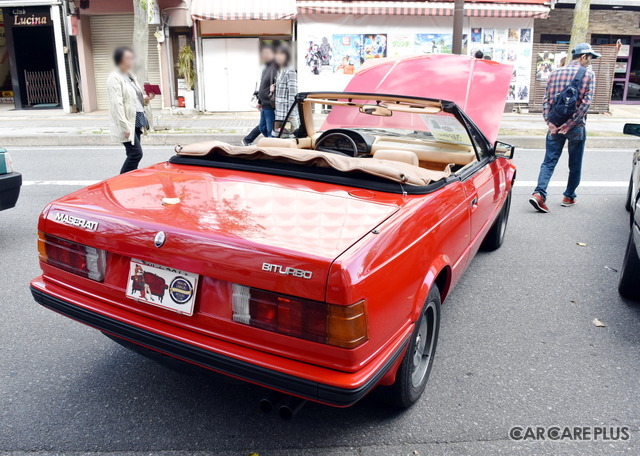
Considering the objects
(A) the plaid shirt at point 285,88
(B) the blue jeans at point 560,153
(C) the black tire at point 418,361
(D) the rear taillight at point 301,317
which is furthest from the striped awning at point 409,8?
(D) the rear taillight at point 301,317

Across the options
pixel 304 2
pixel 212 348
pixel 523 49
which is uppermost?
pixel 304 2

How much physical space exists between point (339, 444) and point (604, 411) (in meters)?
1.36

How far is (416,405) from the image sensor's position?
283 centimetres

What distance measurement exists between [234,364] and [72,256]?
40.0 inches

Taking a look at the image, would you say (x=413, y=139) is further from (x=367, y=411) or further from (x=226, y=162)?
(x=367, y=411)

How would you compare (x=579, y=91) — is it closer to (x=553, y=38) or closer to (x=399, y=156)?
(x=399, y=156)

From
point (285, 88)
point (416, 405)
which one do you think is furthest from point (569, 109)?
point (416, 405)

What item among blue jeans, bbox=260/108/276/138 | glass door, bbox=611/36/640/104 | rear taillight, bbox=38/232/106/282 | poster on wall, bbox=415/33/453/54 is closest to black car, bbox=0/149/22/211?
rear taillight, bbox=38/232/106/282

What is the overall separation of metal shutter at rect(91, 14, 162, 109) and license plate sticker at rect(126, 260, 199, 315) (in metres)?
16.2

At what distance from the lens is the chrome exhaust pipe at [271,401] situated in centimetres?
224

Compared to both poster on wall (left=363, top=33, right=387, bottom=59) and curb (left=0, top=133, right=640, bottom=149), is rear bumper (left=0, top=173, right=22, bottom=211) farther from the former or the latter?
poster on wall (left=363, top=33, right=387, bottom=59)

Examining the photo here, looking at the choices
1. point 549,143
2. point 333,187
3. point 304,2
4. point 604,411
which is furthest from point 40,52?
point 604,411

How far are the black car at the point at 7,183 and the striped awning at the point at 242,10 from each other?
11662 millimetres

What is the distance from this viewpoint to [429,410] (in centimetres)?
279
